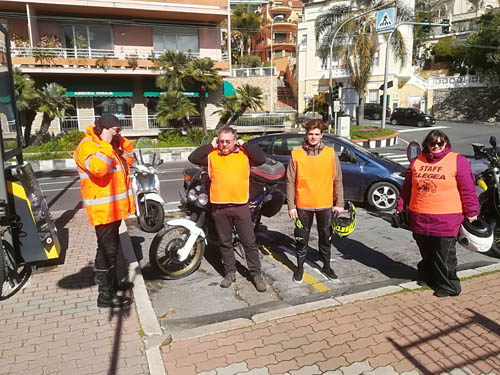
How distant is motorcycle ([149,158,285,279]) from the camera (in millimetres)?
4738

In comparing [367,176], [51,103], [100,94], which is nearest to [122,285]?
[367,176]

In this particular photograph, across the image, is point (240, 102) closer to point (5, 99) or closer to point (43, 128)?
point (43, 128)

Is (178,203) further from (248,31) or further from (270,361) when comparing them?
(248,31)

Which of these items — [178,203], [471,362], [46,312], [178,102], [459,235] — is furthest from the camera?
[178,102]

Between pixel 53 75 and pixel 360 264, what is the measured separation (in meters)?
21.5

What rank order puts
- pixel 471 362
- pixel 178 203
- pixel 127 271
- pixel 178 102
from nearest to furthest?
pixel 471 362 → pixel 127 271 → pixel 178 203 → pixel 178 102

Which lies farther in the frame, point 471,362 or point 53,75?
point 53,75

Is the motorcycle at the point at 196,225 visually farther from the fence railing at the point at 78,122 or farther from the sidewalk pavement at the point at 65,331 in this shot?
the fence railing at the point at 78,122

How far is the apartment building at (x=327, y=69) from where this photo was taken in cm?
3944

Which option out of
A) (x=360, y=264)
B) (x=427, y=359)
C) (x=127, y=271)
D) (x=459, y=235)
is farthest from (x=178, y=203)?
(x=427, y=359)

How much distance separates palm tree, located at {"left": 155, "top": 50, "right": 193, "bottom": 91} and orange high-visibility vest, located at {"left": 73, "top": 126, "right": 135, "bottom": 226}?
18.1 m

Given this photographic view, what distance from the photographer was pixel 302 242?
455cm

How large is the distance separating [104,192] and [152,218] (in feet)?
10.7

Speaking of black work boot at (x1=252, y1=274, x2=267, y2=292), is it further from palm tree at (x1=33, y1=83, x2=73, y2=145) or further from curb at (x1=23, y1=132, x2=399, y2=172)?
palm tree at (x1=33, y1=83, x2=73, y2=145)
